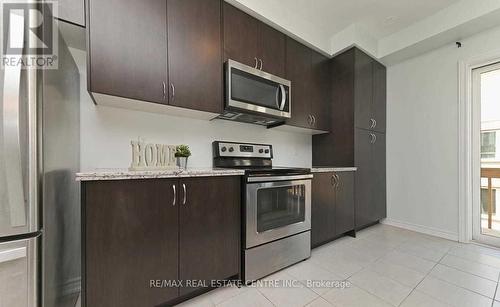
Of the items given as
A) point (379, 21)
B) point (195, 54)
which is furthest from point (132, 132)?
point (379, 21)

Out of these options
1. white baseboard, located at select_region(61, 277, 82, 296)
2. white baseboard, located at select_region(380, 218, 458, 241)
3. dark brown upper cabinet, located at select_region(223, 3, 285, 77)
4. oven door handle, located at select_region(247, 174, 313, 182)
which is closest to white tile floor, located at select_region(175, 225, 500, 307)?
white baseboard, located at select_region(380, 218, 458, 241)

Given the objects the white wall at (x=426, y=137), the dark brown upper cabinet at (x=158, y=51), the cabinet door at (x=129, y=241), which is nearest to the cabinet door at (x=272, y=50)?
the dark brown upper cabinet at (x=158, y=51)

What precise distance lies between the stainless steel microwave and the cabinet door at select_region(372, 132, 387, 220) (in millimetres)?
1597

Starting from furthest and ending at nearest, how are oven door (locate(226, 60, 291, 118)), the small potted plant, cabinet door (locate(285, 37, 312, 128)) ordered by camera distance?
cabinet door (locate(285, 37, 312, 128)), oven door (locate(226, 60, 291, 118)), the small potted plant

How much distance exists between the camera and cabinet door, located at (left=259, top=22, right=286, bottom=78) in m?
2.02

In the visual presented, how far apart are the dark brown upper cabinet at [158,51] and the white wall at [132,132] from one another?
0.23 m

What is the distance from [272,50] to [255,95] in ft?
1.99

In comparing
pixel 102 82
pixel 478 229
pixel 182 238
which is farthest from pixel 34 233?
pixel 478 229

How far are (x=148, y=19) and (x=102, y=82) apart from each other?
0.56m

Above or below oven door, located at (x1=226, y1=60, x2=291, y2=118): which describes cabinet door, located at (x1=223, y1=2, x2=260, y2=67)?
above

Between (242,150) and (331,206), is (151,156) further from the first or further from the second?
(331,206)

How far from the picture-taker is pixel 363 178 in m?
2.63

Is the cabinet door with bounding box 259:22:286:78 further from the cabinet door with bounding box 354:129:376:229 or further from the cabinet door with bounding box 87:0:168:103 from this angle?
the cabinet door with bounding box 354:129:376:229

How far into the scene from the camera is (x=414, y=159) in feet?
9.04
